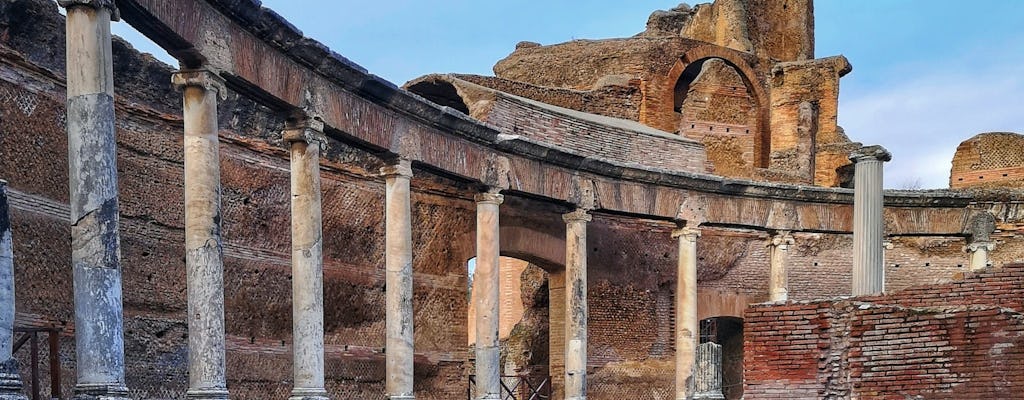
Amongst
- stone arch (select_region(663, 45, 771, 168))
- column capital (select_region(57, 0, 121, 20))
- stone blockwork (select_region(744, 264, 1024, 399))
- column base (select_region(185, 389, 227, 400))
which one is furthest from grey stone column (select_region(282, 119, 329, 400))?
stone arch (select_region(663, 45, 771, 168))

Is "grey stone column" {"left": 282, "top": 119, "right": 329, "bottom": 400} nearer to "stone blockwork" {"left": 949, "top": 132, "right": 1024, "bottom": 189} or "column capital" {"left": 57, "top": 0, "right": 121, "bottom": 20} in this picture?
"column capital" {"left": 57, "top": 0, "right": 121, "bottom": 20}

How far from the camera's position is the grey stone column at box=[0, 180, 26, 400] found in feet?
18.7

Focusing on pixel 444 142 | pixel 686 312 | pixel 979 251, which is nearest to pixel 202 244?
pixel 444 142

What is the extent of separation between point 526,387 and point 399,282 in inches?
268

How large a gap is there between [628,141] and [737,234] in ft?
7.93

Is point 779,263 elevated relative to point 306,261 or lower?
lower

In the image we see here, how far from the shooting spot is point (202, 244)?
10.2 m

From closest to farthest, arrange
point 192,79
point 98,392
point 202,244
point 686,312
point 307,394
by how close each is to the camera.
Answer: point 98,392 → point 202,244 → point 192,79 → point 307,394 → point 686,312

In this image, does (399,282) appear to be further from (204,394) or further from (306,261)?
(204,394)

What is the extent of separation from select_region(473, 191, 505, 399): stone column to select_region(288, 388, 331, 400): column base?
3479mm

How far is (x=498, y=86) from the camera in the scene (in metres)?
23.0

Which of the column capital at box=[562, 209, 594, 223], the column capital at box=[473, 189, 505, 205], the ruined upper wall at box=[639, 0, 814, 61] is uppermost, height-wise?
the ruined upper wall at box=[639, 0, 814, 61]

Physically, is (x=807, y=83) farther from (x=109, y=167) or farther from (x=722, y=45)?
(x=109, y=167)

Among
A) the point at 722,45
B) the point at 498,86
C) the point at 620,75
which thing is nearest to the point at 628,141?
the point at 498,86
